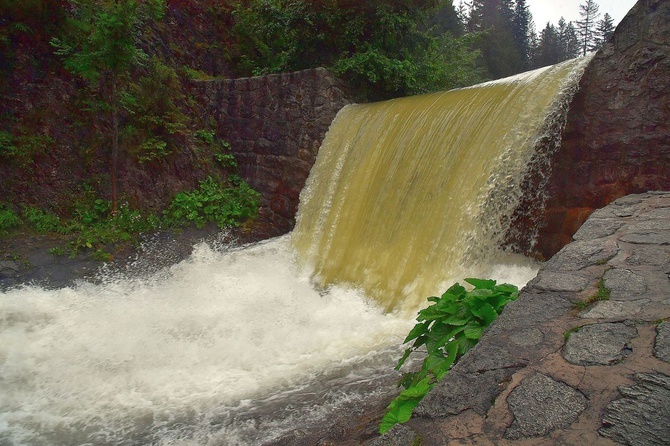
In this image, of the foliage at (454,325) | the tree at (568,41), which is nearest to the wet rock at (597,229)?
the foliage at (454,325)

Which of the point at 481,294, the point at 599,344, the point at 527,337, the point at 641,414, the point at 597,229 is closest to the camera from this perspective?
the point at 641,414

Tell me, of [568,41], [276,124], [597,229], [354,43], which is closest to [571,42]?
[568,41]

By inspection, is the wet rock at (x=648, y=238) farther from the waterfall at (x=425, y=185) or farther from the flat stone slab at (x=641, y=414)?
the waterfall at (x=425, y=185)

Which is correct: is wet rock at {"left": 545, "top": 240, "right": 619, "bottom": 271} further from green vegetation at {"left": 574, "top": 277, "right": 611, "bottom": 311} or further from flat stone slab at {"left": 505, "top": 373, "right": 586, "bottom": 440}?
flat stone slab at {"left": 505, "top": 373, "right": 586, "bottom": 440}

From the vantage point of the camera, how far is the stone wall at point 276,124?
7879 millimetres

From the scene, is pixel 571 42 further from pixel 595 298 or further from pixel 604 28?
pixel 595 298

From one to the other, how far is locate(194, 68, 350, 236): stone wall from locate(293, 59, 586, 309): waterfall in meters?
0.66

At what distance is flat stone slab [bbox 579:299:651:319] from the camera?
2.06 meters

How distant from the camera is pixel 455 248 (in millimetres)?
4848

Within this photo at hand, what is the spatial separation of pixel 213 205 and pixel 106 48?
9.05 ft

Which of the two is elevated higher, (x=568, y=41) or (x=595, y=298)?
(x=568, y=41)

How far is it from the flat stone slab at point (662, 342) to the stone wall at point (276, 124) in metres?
6.29

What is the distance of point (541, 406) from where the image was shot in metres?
1.60

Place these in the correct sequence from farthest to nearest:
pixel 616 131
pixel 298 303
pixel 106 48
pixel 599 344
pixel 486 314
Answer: pixel 106 48 < pixel 298 303 < pixel 616 131 < pixel 486 314 < pixel 599 344
